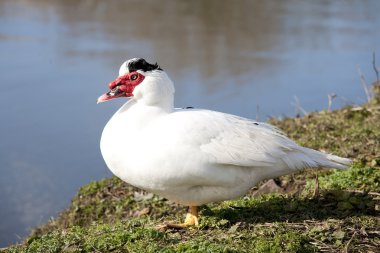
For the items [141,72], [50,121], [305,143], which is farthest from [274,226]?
[50,121]

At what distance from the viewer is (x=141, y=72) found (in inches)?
163

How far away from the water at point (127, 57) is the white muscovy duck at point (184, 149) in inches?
88.7

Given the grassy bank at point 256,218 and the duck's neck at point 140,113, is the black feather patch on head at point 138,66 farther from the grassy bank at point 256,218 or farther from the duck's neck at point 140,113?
the grassy bank at point 256,218

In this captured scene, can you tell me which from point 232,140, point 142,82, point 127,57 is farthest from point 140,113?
point 127,57

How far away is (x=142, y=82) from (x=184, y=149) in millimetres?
567

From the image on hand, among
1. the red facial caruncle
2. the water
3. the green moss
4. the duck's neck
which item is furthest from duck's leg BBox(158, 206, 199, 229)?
the water

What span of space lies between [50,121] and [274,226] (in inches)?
179

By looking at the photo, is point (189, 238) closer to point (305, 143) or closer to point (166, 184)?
point (166, 184)

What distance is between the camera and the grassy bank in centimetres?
376

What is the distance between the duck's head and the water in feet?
7.44

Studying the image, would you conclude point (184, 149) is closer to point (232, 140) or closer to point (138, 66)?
point (232, 140)

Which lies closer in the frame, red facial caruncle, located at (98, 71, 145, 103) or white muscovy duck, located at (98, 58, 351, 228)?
white muscovy duck, located at (98, 58, 351, 228)

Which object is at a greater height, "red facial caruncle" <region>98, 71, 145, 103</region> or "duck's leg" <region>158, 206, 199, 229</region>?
"red facial caruncle" <region>98, 71, 145, 103</region>

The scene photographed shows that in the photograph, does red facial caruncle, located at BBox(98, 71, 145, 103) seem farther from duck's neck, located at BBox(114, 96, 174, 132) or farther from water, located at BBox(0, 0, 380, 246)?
water, located at BBox(0, 0, 380, 246)
